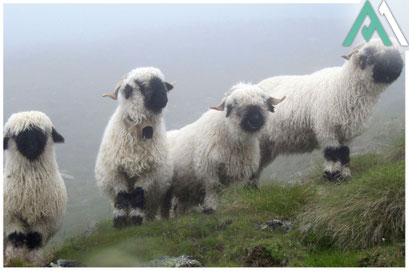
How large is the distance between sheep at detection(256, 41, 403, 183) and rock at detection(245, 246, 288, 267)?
3.24 meters

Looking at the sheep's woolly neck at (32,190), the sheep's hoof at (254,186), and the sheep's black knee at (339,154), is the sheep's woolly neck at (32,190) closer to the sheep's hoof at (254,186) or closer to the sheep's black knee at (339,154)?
the sheep's hoof at (254,186)

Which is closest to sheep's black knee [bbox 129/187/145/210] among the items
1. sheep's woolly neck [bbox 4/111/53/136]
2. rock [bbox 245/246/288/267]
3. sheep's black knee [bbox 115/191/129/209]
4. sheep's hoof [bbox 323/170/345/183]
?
sheep's black knee [bbox 115/191/129/209]

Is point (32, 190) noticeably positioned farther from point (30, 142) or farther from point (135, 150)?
point (135, 150)

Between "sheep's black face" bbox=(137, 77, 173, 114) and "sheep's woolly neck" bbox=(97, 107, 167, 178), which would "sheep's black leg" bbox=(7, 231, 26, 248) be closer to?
"sheep's woolly neck" bbox=(97, 107, 167, 178)

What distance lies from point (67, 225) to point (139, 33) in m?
12.9

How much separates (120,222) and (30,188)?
169cm

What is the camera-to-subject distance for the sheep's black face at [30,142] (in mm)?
7656

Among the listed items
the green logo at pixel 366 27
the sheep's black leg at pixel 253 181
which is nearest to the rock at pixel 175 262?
the sheep's black leg at pixel 253 181

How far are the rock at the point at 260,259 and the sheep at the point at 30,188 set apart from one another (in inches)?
140

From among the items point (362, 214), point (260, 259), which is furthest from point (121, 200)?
point (362, 214)

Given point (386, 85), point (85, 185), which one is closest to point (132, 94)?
point (386, 85)

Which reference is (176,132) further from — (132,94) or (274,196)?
(274,196)

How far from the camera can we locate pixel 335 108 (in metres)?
9.53

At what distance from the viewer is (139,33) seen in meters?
23.2
